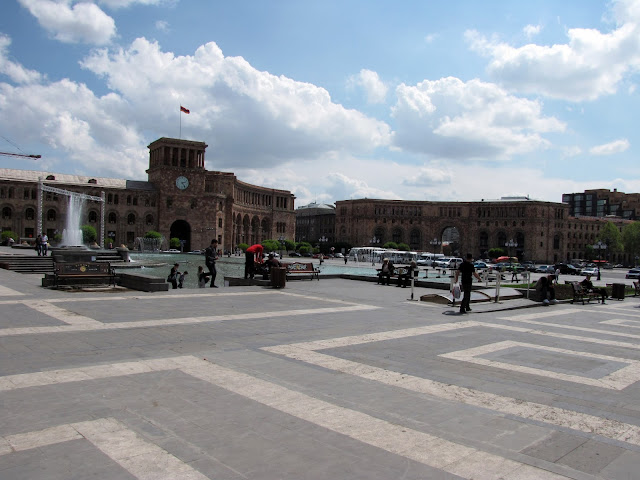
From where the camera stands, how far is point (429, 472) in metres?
4.13

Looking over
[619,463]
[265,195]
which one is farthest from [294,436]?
[265,195]

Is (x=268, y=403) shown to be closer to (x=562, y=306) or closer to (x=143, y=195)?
(x=562, y=306)

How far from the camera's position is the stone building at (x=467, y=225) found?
4604 inches

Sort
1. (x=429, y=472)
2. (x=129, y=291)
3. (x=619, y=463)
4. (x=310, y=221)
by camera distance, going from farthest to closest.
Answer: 1. (x=310, y=221)
2. (x=129, y=291)
3. (x=619, y=463)
4. (x=429, y=472)

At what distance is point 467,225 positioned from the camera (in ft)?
397

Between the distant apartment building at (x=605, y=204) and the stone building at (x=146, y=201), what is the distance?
116m

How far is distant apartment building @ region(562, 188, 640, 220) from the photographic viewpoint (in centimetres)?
15075

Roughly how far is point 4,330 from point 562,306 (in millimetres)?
15886

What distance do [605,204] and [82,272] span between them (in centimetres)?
16837

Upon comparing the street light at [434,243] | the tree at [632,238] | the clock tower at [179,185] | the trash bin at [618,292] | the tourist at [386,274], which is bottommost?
the trash bin at [618,292]

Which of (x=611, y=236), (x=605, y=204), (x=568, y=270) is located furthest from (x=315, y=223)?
(x=568, y=270)

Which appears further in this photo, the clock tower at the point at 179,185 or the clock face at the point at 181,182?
the clock face at the point at 181,182

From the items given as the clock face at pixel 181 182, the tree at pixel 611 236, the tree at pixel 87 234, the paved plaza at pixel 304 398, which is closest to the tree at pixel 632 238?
the tree at pixel 611 236

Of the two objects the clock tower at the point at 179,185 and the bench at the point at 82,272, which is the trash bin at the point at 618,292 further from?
the clock tower at the point at 179,185
